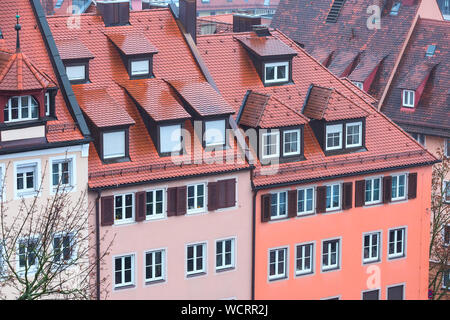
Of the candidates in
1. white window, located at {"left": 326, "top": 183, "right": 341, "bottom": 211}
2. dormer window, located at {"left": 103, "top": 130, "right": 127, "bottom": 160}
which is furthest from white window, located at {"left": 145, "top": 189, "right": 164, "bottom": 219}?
white window, located at {"left": 326, "top": 183, "right": 341, "bottom": 211}

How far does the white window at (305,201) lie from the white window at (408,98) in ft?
89.3

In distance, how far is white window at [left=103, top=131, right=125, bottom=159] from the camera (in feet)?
146

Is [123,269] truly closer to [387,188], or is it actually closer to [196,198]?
[196,198]

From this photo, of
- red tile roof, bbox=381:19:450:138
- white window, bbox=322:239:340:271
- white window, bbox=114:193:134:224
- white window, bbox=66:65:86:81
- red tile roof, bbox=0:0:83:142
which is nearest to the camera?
red tile roof, bbox=0:0:83:142

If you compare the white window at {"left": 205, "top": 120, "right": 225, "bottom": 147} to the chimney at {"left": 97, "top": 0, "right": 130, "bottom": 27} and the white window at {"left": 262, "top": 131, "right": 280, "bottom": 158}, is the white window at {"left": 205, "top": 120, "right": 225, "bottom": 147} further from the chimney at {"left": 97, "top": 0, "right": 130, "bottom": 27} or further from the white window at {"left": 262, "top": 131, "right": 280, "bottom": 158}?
the chimney at {"left": 97, "top": 0, "right": 130, "bottom": 27}

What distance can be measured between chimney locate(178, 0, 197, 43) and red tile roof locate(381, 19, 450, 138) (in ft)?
91.5

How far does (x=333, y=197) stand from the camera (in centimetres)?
5162

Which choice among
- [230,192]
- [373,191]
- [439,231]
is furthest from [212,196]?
[439,231]

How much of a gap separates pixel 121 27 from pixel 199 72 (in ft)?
14.7

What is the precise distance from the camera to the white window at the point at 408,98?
75.7 meters

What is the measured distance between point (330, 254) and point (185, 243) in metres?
8.99

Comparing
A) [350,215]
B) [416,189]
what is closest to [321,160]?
[350,215]

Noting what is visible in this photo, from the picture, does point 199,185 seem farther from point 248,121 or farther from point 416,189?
point 416,189

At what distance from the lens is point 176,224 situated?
46406 mm
